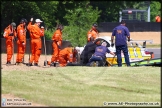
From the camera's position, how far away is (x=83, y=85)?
17.7 m

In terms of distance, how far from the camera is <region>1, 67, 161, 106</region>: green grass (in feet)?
51.5

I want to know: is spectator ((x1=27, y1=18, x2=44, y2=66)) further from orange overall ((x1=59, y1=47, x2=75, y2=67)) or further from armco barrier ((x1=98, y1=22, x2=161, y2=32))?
armco barrier ((x1=98, y1=22, x2=161, y2=32))

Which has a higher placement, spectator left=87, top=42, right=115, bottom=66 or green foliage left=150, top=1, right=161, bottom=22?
green foliage left=150, top=1, right=161, bottom=22

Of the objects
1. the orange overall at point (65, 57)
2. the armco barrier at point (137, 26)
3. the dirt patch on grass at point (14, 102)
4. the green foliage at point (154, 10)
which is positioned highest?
the green foliage at point (154, 10)

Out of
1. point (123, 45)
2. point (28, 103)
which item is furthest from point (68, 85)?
point (123, 45)

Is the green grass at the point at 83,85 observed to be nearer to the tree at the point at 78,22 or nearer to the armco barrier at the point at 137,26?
the tree at the point at 78,22

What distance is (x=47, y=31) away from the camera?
133 ft

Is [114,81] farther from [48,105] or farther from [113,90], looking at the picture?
[48,105]

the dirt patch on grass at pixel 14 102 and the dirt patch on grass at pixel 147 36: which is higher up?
the dirt patch on grass at pixel 147 36

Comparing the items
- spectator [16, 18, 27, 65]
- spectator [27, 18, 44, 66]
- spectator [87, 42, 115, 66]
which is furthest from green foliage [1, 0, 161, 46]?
spectator [87, 42, 115, 66]

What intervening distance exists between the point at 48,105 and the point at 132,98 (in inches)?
95.9

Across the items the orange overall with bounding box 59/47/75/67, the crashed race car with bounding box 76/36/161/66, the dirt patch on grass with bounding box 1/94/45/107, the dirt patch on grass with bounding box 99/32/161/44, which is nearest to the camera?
the dirt patch on grass with bounding box 1/94/45/107

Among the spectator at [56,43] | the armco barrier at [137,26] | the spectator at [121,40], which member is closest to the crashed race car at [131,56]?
the spectator at [121,40]

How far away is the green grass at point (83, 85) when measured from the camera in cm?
1570
